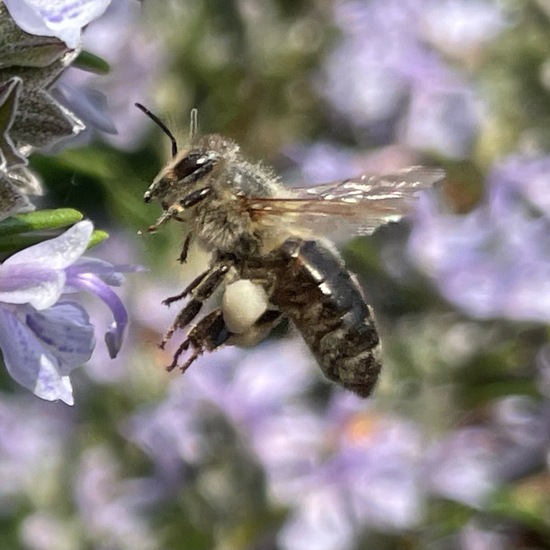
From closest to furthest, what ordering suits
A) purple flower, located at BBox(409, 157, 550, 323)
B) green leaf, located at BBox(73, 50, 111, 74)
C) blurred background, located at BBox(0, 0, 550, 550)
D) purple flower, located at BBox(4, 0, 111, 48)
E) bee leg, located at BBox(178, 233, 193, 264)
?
→ purple flower, located at BBox(4, 0, 111, 48)
green leaf, located at BBox(73, 50, 111, 74)
bee leg, located at BBox(178, 233, 193, 264)
blurred background, located at BBox(0, 0, 550, 550)
purple flower, located at BBox(409, 157, 550, 323)

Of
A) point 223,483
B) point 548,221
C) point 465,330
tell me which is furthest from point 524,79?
point 223,483

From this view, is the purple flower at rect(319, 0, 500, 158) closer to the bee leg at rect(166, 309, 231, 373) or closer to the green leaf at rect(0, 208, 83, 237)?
the bee leg at rect(166, 309, 231, 373)

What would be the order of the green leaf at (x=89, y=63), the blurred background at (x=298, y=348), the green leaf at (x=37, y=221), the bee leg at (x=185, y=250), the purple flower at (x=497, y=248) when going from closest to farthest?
the green leaf at (x=37, y=221), the green leaf at (x=89, y=63), the bee leg at (x=185, y=250), the blurred background at (x=298, y=348), the purple flower at (x=497, y=248)

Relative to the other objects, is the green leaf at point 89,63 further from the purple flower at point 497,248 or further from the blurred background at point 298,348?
the purple flower at point 497,248

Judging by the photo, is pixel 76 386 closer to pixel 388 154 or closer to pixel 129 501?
pixel 129 501

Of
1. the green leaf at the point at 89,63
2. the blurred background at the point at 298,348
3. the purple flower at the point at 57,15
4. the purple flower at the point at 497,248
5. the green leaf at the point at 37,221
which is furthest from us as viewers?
the purple flower at the point at 497,248

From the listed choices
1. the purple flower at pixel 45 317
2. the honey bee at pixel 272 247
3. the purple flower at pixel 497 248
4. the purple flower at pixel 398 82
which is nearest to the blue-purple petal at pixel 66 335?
the purple flower at pixel 45 317

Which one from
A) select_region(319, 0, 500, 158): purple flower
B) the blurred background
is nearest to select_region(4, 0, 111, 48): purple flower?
the blurred background

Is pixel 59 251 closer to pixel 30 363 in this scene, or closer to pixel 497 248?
pixel 30 363
